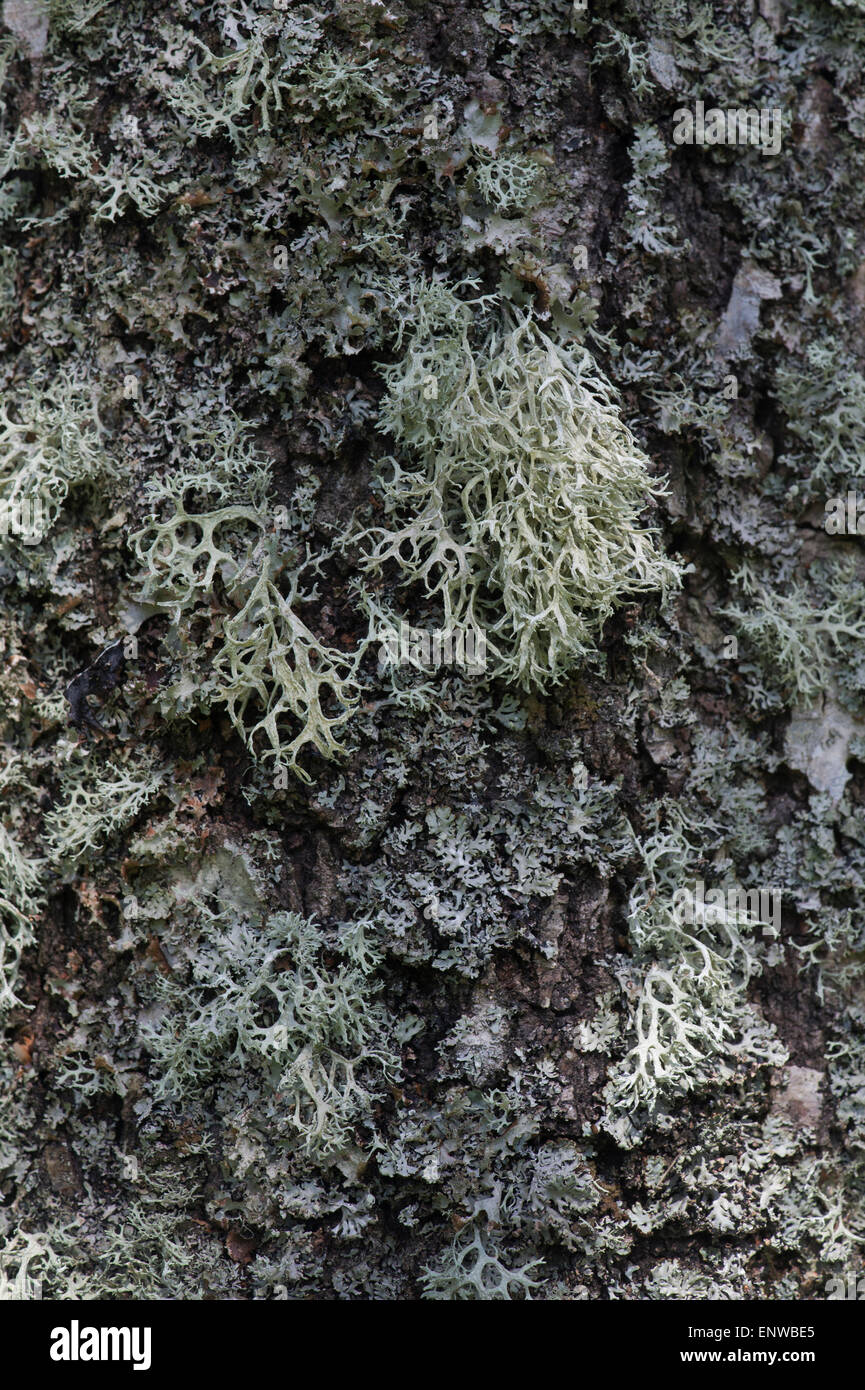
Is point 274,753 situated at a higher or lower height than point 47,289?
lower

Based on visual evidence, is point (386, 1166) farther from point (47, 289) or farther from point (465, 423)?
point (47, 289)

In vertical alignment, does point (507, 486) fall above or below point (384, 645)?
above

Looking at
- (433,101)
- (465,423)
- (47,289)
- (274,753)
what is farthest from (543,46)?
(274,753)

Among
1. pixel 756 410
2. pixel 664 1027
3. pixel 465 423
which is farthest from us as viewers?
pixel 756 410

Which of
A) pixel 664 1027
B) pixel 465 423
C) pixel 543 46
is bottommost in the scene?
pixel 664 1027

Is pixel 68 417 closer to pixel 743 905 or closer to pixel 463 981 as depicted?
pixel 463 981

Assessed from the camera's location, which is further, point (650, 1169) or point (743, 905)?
point (743, 905)

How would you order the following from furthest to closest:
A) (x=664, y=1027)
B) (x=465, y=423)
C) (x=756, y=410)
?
(x=756, y=410) → (x=664, y=1027) → (x=465, y=423)
